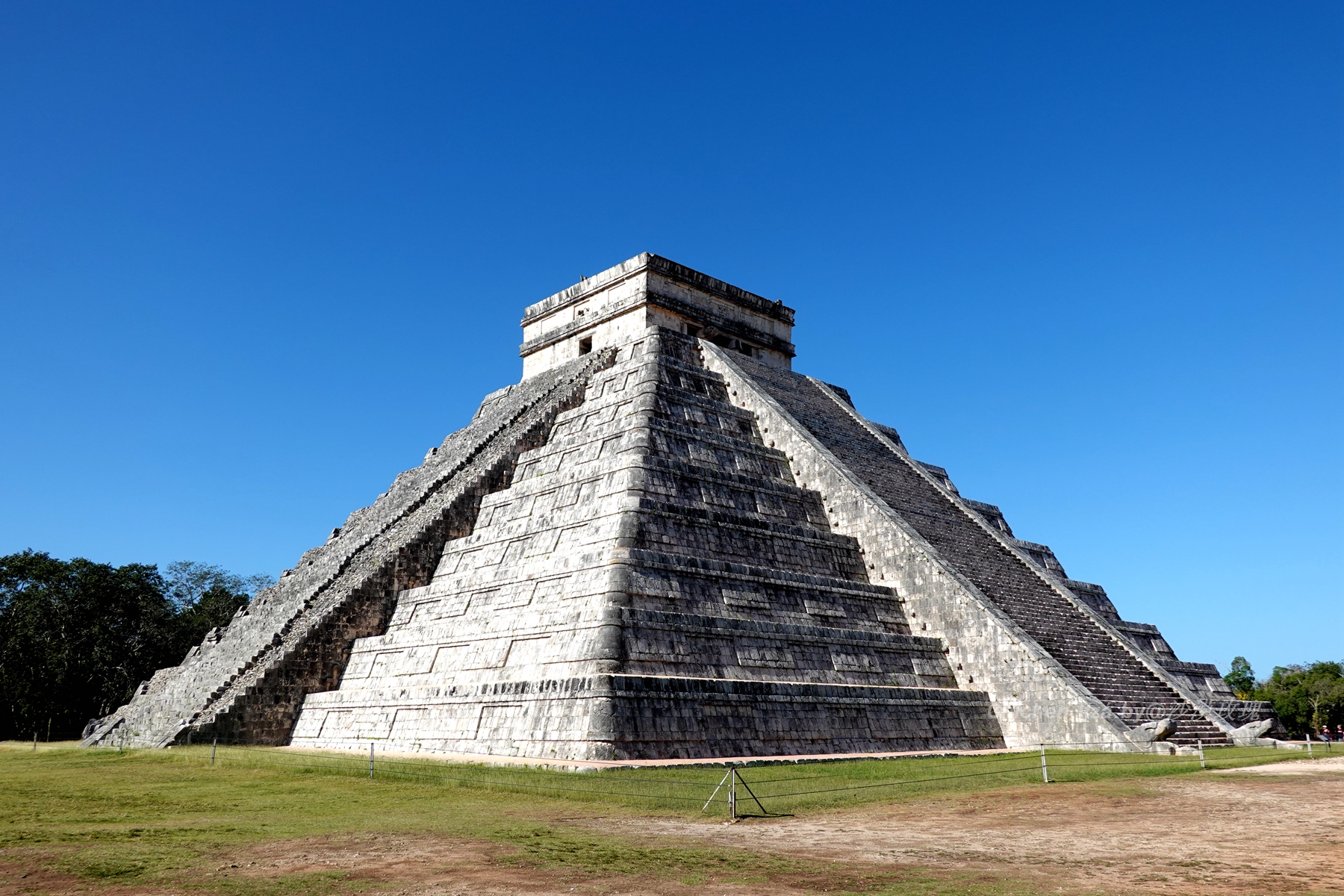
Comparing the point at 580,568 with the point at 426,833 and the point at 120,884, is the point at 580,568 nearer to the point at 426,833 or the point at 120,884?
the point at 426,833

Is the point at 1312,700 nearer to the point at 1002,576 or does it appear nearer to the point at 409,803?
the point at 1002,576

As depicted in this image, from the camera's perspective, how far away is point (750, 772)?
12188 millimetres

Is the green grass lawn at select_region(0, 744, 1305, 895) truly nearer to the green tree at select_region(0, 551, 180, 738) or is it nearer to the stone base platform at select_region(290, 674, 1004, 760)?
the stone base platform at select_region(290, 674, 1004, 760)

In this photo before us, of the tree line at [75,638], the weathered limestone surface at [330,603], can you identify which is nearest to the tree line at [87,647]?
the tree line at [75,638]

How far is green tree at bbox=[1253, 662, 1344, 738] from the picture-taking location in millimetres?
33812

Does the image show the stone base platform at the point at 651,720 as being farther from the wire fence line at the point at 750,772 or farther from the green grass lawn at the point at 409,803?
the green grass lawn at the point at 409,803

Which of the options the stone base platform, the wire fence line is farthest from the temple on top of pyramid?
the wire fence line

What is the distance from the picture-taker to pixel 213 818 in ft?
31.1

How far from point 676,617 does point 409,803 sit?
540 centimetres

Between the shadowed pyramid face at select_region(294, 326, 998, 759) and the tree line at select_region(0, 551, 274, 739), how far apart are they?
1829cm

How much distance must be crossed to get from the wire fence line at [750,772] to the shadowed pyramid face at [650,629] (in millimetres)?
843

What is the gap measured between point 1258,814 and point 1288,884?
3.67 metres

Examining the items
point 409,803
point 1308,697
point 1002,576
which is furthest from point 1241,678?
point 409,803

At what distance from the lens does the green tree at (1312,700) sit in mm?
33812
